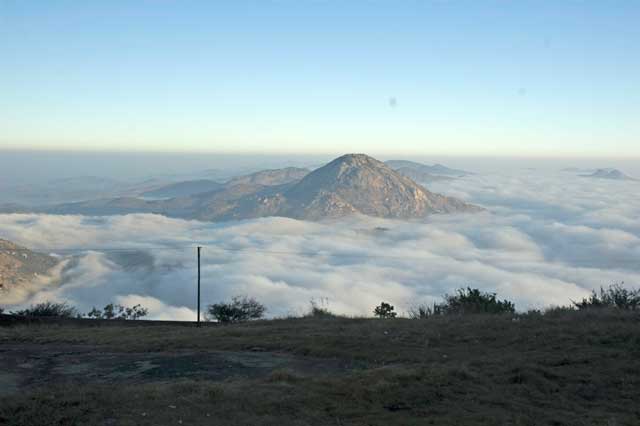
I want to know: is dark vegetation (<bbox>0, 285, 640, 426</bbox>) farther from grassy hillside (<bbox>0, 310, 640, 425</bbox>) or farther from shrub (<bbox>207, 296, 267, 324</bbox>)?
shrub (<bbox>207, 296, 267, 324</bbox>)

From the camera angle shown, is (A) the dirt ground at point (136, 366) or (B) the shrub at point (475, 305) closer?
(A) the dirt ground at point (136, 366)

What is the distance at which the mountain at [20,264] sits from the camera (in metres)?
118

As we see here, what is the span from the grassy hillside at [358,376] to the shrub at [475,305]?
4.47 meters

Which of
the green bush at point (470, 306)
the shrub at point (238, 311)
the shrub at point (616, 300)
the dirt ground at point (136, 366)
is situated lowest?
the shrub at point (238, 311)

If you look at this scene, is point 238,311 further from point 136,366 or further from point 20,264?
point 20,264

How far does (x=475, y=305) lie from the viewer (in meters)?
19.8

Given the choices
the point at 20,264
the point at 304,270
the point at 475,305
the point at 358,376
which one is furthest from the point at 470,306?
the point at 20,264

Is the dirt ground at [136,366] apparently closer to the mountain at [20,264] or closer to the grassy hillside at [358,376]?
the grassy hillside at [358,376]

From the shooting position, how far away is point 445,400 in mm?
7969

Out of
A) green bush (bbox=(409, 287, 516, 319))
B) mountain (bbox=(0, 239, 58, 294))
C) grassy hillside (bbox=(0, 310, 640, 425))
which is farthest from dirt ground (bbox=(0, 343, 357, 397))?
mountain (bbox=(0, 239, 58, 294))

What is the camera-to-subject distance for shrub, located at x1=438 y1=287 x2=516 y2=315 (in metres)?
19.0

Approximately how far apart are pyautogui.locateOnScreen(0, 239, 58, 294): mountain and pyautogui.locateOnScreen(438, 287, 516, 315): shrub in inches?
4446

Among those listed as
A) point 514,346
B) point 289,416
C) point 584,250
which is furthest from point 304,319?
point 584,250

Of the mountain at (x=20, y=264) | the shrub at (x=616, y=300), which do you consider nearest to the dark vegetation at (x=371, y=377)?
the shrub at (x=616, y=300)
